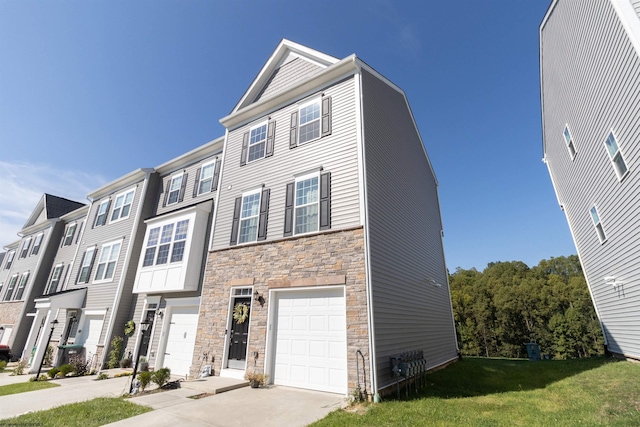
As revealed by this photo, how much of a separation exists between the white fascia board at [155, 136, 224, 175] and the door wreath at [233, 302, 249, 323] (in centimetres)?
825

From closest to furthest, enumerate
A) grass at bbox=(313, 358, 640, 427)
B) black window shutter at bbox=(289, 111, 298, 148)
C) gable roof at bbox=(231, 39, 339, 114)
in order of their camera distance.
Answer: grass at bbox=(313, 358, 640, 427), black window shutter at bbox=(289, 111, 298, 148), gable roof at bbox=(231, 39, 339, 114)

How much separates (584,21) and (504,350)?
4751 centimetres

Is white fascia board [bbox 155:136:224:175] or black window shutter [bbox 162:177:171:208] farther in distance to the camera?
black window shutter [bbox 162:177:171:208]

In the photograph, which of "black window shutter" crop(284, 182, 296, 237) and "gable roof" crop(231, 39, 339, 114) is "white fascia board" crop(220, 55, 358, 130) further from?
"black window shutter" crop(284, 182, 296, 237)

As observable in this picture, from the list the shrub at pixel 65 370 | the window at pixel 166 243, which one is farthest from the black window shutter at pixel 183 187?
the shrub at pixel 65 370

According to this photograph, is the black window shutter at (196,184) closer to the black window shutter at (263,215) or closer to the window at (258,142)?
the window at (258,142)

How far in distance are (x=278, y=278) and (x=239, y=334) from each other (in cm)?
231

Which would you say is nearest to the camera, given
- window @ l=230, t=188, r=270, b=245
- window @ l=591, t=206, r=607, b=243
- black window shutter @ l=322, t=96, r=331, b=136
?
black window shutter @ l=322, t=96, r=331, b=136

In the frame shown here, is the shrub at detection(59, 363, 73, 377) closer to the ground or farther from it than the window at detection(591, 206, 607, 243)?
closer to the ground

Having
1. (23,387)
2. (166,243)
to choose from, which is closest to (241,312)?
(166,243)

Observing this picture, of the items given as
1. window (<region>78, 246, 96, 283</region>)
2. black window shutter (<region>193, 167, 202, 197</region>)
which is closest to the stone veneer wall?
black window shutter (<region>193, 167, 202, 197</region>)

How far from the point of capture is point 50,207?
24438 millimetres

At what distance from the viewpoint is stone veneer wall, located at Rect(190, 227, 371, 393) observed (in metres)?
7.22

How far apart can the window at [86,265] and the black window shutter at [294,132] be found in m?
14.8
